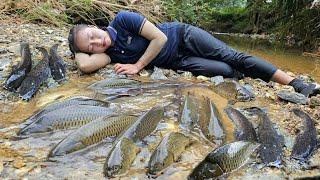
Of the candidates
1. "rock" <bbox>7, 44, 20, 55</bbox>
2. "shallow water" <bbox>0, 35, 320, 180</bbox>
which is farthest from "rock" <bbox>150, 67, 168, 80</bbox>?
"rock" <bbox>7, 44, 20, 55</bbox>

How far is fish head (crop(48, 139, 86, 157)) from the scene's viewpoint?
274 cm

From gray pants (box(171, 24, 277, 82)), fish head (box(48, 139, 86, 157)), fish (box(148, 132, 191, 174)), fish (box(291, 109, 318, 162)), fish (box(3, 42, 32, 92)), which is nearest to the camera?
fish (box(148, 132, 191, 174))

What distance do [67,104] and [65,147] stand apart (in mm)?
773

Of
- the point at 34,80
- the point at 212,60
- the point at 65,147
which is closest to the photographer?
the point at 65,147

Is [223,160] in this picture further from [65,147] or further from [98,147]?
[65,147]

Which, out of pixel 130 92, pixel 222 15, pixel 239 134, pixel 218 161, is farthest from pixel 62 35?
pixel 222 15

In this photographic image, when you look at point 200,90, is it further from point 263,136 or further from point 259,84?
point 263,136

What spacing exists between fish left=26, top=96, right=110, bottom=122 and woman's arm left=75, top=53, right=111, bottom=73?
112 cm

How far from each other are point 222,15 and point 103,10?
7756 mm

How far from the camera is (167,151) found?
272cm

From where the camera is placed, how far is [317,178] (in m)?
2.65

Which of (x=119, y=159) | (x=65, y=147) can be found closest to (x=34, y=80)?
(x=65, y=147)

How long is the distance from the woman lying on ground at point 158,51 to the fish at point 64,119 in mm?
1657

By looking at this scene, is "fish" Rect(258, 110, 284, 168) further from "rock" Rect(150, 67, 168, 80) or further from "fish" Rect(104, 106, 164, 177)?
"rock" Rect(150, 67, 168, 80)
